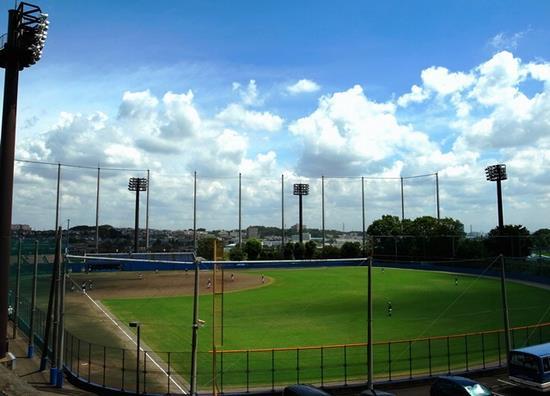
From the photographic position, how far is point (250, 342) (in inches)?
1414

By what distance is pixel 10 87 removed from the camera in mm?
32031

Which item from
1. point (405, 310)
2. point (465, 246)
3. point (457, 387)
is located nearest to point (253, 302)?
point (405, 310)

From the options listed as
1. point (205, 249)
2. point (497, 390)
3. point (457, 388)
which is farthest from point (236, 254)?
point (457, 388)

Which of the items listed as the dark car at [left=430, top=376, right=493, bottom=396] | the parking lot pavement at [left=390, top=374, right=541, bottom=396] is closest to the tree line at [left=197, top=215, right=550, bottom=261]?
the parking lot pavement at [left=390, top=374, right=541, bottom=396]

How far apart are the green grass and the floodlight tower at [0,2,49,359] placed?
419 inches

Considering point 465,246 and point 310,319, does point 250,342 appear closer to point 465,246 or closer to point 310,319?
point 310,319

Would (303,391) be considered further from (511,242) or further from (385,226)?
(385,226)

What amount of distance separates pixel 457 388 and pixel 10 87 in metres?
30.0

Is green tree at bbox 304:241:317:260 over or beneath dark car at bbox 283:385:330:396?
over

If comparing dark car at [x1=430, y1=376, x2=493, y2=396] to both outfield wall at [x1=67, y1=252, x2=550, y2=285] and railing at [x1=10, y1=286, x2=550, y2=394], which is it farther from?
outfield wall at [x1=67, y1=252, x2=550, y2=285]

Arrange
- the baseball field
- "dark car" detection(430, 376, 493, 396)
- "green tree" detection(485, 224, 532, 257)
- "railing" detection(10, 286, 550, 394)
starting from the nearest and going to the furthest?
"dark car" detection(430, 376, 493, 396), "railing" detection(10, 286, 550, 394), the baseball field, "green tree" detection(485, 224, 532, 257)

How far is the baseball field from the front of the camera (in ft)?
92.9

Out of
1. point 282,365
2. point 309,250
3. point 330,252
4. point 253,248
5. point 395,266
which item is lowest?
point 282,365

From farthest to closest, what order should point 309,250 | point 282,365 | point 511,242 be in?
1. point 309,250
2. point 511,242
3. point 282,365
